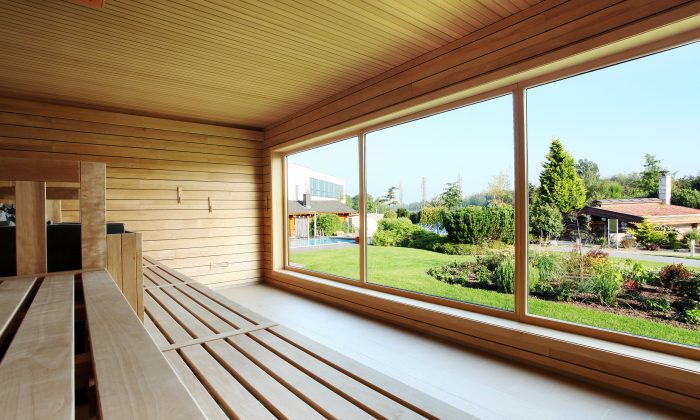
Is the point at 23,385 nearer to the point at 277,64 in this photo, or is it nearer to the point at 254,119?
the point at 277,64

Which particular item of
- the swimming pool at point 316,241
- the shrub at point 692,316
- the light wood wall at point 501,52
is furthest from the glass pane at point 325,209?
the shrub at point 692,316

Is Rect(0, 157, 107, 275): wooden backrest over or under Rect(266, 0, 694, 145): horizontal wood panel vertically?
under

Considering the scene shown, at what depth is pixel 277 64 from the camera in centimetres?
361

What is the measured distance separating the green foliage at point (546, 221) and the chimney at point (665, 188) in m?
0.60

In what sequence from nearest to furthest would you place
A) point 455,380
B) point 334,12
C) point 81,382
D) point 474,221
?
point 81,382, point 455,380, point 334,12, point 474,221

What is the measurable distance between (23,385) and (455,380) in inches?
92.7

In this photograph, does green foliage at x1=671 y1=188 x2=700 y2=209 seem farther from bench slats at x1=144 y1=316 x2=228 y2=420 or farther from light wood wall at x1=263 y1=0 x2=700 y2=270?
bench slats at x1=144 y1=316 x2=228 y2=420

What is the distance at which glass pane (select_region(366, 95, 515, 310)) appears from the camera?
313 cm

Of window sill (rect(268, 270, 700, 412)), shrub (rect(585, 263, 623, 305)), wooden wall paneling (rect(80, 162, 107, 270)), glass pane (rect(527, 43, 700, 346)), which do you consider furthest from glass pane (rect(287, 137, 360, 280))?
wooden wall paneling (rect(80, 162, 107, 270))

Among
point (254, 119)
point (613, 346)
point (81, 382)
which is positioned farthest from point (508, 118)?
point (254, 119)

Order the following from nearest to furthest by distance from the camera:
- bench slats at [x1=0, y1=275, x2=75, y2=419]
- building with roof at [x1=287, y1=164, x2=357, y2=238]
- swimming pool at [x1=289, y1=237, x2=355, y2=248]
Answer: bench slats at [x1=0, y1=275, x2=75, y2=419] < swimming pool at [x1=289, y1=237, x2=355, y2=248] < building with roof at [x1=287, y1=164, x2=357, y2=238]

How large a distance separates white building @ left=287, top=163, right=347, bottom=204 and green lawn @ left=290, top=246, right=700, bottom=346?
0.81 metres

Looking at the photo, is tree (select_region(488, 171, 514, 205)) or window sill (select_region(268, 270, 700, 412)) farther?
tree (select_region(488, 171, 514, 205))

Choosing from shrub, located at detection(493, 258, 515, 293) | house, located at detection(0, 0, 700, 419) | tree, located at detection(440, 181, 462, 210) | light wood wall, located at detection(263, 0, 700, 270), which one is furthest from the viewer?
tree, located at detection(440, 181, 462, 210)
